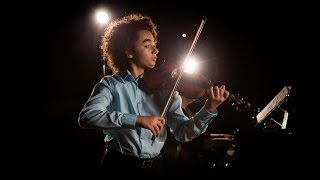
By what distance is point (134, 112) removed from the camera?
2.01m

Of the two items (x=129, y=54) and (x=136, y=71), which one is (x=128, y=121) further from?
(x=129, y=54)

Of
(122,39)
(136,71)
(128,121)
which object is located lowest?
(128,121)

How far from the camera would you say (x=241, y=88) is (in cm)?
675

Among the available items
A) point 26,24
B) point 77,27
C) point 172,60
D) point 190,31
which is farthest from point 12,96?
point 172,60

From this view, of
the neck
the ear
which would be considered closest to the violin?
the neck

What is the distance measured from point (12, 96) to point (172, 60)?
5484 mm

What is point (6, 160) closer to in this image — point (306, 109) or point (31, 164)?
point (31, 164)

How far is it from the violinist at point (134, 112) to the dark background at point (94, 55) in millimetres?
3055

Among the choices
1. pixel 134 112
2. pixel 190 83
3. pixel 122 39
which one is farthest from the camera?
pixel 190 83

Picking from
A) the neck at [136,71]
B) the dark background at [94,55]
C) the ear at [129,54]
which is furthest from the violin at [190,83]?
the dark background at [94,55]

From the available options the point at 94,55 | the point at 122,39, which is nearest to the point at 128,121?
the point at 122,39

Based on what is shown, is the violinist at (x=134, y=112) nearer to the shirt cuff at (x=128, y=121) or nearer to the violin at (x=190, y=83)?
the shirt cuff at (x=128, y=121)

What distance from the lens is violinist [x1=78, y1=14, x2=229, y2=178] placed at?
1.70 metres

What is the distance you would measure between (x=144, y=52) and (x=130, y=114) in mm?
722
